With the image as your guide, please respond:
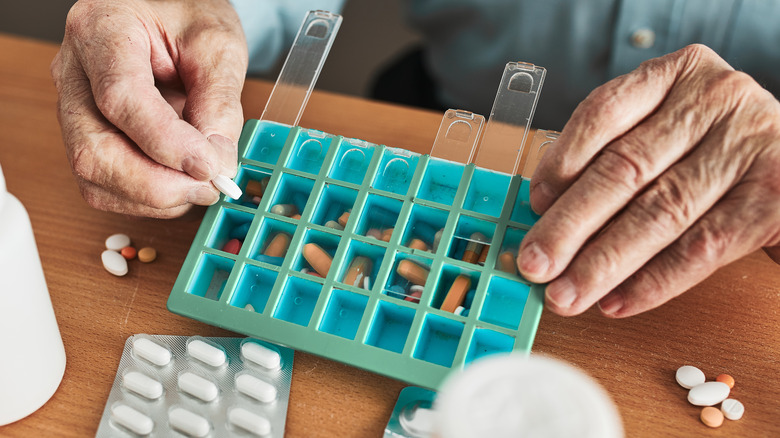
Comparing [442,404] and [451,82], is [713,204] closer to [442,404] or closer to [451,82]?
[442,404]

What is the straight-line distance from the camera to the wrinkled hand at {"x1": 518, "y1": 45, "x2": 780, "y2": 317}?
61 cm

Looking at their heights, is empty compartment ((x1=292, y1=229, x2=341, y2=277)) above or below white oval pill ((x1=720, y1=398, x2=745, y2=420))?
above

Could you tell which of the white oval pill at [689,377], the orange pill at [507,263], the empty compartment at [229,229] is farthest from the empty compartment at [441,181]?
the white oval pill at [689,377]

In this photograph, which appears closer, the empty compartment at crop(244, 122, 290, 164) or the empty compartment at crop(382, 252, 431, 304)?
the empty compartment at crop(382, 252, 431, 304)

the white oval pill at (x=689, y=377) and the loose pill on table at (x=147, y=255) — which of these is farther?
the loose pill on table at (x=147, y=255)

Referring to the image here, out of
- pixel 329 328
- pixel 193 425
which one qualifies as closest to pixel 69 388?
pixel 193 425

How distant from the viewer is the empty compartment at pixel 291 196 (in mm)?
751

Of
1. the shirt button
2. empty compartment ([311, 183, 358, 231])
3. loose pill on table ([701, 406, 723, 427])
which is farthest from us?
the shirt button

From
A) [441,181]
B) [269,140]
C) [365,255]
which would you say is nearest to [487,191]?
[441,181]

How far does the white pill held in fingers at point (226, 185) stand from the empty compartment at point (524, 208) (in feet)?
1.03

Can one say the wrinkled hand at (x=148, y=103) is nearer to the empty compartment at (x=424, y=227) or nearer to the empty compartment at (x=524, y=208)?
the empty compartment at (x=424, y=227)

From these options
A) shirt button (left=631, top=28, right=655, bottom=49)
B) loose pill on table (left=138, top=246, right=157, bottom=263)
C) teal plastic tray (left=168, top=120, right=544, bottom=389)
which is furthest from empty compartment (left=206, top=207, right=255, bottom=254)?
shirt button (left=631, top=28, right=655, bottom=49)

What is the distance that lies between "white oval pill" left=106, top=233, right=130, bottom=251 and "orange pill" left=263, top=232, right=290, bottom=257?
0.68ft

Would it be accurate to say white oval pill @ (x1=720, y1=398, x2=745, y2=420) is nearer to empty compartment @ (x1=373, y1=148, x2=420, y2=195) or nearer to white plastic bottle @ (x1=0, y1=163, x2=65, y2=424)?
empty compartment @ (x1=373, y1=148, x2=420, y2=195)
